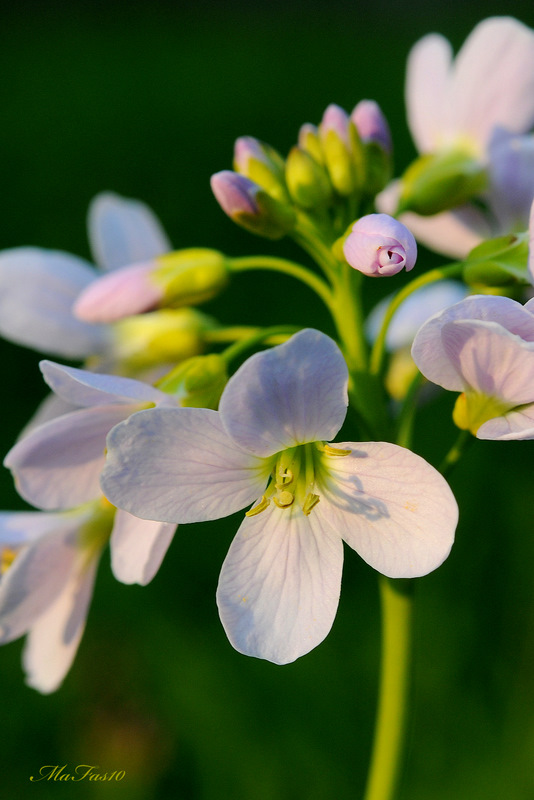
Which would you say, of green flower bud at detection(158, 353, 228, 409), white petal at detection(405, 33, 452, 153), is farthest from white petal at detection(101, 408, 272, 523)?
white petal at detection(405, 33, 452, 153)

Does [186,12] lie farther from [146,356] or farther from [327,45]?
[146,356]

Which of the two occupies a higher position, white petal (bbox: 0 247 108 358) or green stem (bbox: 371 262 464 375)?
white petal (bbox: 0 247 108 358)

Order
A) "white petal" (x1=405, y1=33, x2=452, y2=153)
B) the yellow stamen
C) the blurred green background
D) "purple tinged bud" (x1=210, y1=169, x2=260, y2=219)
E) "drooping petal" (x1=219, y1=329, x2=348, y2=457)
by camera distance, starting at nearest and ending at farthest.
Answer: "drooping petal" (x1=219, y1=329, x2=348, y2=457)
the yellow stamen
"purple tinged bud" (x1=210, y1=169, x2=260, y2=219)
"white petal" (x1=405, y1=33, x2=452, y2=153)
the blurred green background

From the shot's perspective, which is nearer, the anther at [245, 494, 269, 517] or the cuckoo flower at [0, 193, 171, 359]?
the anther at [245, 494, 269, 517]

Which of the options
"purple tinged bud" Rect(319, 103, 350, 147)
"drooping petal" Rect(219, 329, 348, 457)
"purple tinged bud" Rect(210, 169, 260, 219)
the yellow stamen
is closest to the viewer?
"drooping petal" Rect(219, 329, 348, 457)

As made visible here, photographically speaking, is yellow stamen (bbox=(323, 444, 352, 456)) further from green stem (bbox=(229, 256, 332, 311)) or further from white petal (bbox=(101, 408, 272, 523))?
green stem (bbox=(229, 256, 332, 311))

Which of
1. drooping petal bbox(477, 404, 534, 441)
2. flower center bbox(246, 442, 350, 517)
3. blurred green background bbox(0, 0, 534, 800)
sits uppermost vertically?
drooping petal bbox(477, 404, 534, 441)

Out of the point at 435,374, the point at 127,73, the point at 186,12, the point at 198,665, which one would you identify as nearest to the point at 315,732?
the point at 198,665
